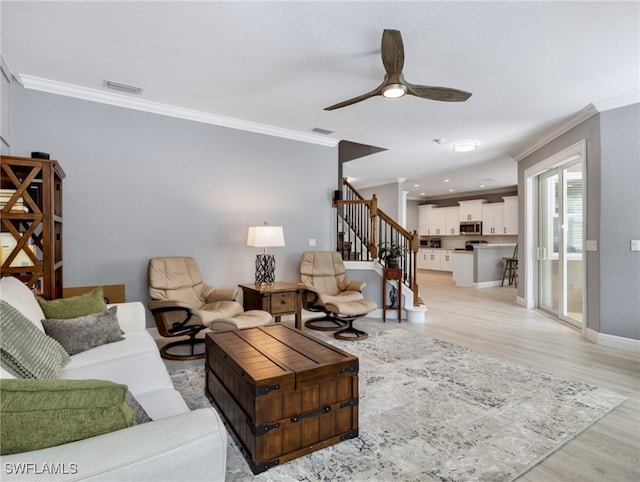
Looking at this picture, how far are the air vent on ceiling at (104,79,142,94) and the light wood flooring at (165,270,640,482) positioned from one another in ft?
9.41

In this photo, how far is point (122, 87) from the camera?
3727 millimetres

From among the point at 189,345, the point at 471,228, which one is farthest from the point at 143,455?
the point at 471,228

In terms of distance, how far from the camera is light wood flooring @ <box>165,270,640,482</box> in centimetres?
191

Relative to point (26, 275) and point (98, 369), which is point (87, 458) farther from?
point (26, 275)

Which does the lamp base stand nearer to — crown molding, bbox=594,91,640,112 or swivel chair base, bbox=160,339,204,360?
swivel chair base, bbox=160,339,204,360

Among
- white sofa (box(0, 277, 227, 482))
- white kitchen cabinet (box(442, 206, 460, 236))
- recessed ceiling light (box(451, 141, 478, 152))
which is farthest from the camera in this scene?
white kitchen cabinet (box(442, 206, 460, 236))

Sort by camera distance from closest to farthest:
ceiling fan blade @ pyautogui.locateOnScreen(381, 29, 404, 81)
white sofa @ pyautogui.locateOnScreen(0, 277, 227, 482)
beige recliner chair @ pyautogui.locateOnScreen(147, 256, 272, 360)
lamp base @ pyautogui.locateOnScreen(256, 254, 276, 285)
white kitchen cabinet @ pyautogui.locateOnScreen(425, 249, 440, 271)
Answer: white sofa @ pyautogui.locateOnScreen(0, 277, 227, 482) → ceiling fan blade @ pyautogui.locateOnScreen(381, 29, 404, 81) → beige recliner chair @ pyautogui.locateOnScreen(147, 256, 272, 360) → lamp base @ pyautogui.locateOnScreen(256, 254, 276, 285) → white kitchen cabinet @ pyautogui.locateOnScreen(425, 249, 440, 271)

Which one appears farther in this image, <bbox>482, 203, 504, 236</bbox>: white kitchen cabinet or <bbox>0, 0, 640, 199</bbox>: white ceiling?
<bbox>482, 203, 504, 236</bbox>: white kitchen cabinet

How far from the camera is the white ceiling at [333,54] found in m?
2.48

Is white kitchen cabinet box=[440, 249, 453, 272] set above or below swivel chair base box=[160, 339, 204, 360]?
above

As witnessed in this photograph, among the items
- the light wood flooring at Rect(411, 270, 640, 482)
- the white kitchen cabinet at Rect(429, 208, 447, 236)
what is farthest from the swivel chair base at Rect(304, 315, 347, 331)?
the white kitchen cabinet at Rect(429, 208, 447, 236)

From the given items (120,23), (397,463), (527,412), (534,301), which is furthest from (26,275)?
(534,301)

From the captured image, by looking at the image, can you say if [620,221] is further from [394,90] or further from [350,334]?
[350,334]

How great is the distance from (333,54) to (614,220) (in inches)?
142
